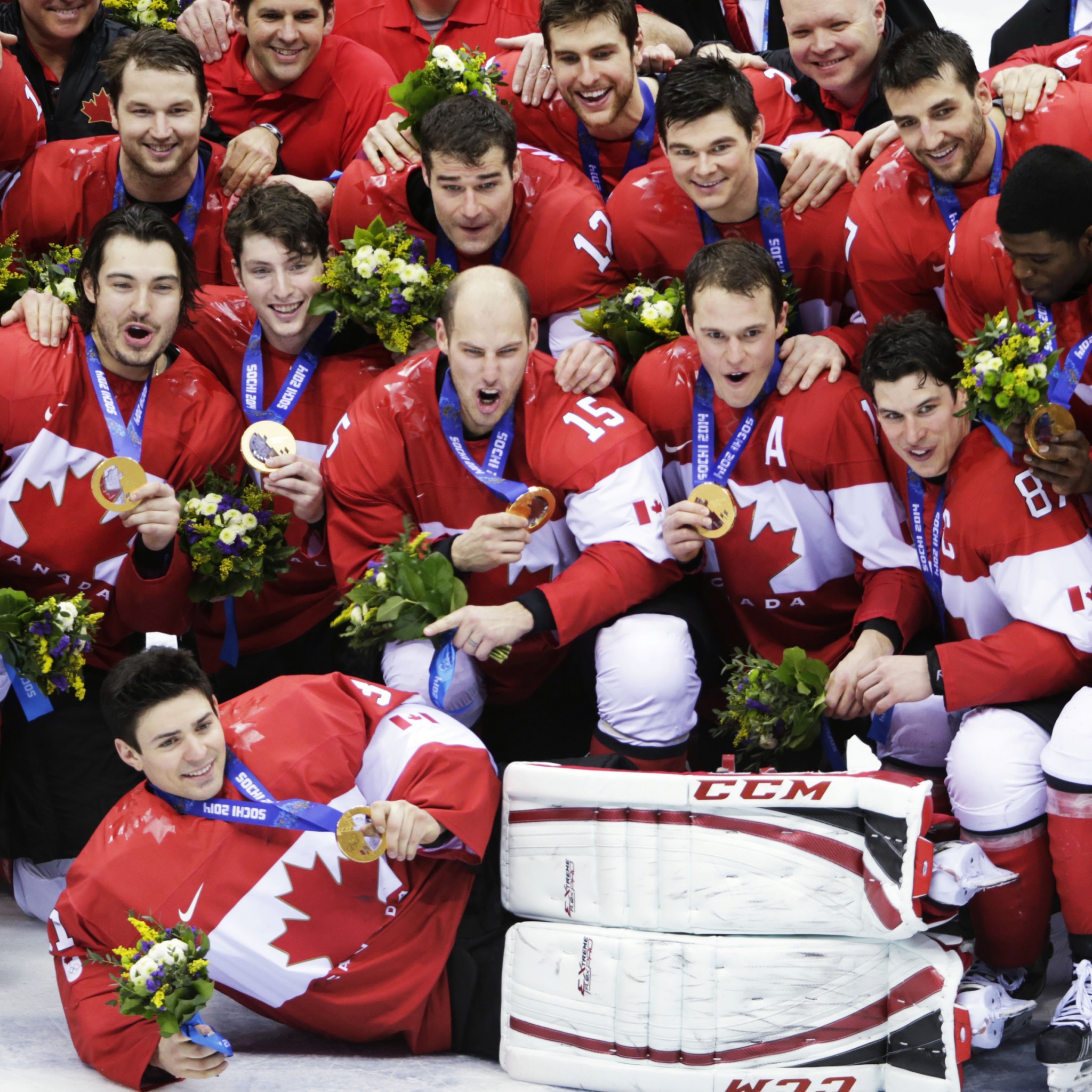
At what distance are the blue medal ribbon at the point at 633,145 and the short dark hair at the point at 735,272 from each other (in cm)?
79

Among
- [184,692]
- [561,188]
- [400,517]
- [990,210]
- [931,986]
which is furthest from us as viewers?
[561,188]

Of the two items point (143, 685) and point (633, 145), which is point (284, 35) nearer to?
point (633, 145)

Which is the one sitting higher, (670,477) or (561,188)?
(561,188)

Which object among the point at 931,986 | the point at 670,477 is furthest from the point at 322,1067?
the point at 670,477

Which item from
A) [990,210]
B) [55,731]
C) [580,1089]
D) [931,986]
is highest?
[990,210]

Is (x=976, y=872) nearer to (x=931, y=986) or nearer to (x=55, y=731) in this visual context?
(x=931, y=986)

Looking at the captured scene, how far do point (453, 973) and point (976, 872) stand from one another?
1277mm

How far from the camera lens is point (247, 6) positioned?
5.35m

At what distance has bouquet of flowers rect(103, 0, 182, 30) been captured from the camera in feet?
19.5

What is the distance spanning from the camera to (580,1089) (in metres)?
3.60

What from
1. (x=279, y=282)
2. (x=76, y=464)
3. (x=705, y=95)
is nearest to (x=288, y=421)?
(x=279, y=282)

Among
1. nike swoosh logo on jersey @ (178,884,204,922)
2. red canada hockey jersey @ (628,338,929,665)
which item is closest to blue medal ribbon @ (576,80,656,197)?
red canada hockey jersey @ (628,338,929,665)

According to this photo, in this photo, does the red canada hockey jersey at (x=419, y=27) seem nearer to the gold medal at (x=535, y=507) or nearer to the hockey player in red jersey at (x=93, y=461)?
the hockey player in red jersey at (x=93, y=461)

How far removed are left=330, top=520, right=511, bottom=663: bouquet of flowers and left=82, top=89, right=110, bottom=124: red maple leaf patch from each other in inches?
91.6
